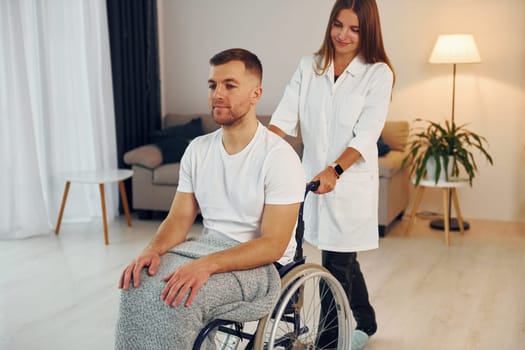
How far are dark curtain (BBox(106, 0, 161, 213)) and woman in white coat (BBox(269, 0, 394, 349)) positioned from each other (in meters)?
2.76

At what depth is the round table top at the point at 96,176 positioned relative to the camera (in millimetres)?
4500

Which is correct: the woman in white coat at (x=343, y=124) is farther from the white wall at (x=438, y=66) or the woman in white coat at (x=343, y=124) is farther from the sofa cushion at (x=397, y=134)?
the white wall at (x=438, y=66)

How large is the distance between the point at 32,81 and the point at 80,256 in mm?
1224

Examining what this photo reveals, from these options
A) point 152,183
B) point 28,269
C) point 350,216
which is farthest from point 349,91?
point 152,183

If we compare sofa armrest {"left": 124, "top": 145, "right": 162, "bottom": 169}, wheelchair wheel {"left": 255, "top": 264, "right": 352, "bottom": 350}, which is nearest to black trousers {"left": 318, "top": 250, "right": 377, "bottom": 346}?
wheelchair wheel {"left": 255, "top": 264, "right": 352, "bottom": 350}

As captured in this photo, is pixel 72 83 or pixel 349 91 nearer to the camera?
pixel 349 91

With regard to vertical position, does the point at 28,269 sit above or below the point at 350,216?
below

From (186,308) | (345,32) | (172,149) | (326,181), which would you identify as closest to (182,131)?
(172,149)

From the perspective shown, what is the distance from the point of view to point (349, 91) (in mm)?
2574

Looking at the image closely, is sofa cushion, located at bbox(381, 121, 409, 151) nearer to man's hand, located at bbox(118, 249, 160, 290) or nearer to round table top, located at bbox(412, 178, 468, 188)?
round table top, located at bbox(412, 178, 468, 188)

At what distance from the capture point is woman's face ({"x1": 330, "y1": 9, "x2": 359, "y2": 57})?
2452 mm

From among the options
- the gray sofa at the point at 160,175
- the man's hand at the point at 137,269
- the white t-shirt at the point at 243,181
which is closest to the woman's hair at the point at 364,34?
the white t-shirt at the point at 243,181

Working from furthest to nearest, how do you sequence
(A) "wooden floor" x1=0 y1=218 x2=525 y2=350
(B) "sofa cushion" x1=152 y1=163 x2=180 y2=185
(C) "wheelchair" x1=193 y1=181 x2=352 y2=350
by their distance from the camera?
(B) "sofa cushion" x1=152 y1=163 x2=180 y2=185 → (A) "wooden floor" x1=0 y1=218 x2=525 y2=350 → (C) "wheelchair" x1=193 y1=181 x2=352 y2=350

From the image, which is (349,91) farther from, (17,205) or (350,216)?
(17,205)
